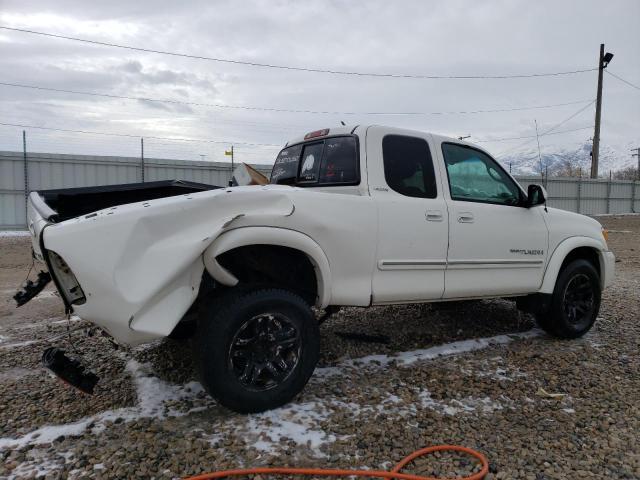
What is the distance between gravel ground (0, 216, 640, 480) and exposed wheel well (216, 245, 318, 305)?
2.50 ft

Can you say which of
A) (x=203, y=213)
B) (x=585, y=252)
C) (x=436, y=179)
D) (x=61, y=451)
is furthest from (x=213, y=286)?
(x=585, y=252)

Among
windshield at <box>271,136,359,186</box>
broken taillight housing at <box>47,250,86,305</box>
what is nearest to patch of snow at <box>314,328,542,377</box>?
windshield at <box>271,136,359,186</box>

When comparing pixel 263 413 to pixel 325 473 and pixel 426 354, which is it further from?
pixel 426 354

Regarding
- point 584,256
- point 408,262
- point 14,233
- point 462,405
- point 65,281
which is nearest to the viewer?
point 65,281

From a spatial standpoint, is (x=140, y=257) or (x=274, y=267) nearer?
(x=140, y=257)

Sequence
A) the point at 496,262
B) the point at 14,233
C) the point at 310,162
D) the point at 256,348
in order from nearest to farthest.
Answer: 1. the point at 256,348
2. the point at 310,162
3. the point at 496,262
4. the point at 14,233

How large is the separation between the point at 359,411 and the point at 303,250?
112 cm

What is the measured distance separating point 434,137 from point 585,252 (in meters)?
2.33

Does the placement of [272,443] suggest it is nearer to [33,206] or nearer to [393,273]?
[393,273]

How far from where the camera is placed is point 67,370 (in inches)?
115

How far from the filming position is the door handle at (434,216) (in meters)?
4.04

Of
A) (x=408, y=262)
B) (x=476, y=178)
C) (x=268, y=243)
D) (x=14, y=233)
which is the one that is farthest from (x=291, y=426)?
(x=14, y=233)

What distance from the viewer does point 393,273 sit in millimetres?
3881

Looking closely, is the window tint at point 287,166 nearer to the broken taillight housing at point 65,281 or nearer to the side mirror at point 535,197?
the broken taillight housing at point 65,281
